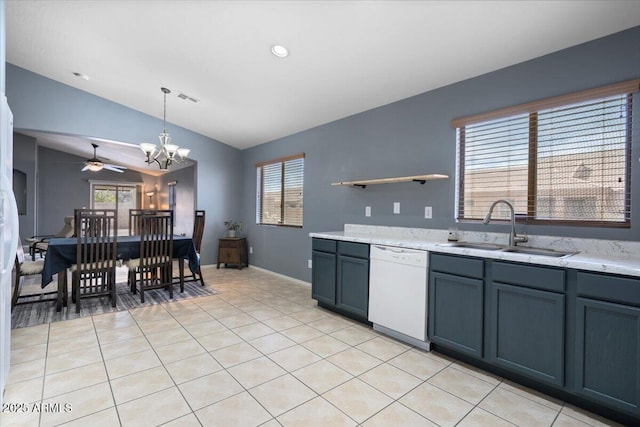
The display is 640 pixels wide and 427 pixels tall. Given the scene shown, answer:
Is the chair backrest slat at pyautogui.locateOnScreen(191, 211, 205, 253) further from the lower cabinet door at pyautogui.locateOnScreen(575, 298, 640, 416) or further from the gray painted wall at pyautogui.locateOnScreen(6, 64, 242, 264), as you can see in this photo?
the lower cabinet door at pyautogui.locateOnScreen(575, 298, 640, 416)

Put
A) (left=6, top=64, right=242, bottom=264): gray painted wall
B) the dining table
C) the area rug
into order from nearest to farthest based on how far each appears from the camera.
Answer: the area rug < the dining table < (left=6, top=64, right=242, bottom=264): gray painted wall

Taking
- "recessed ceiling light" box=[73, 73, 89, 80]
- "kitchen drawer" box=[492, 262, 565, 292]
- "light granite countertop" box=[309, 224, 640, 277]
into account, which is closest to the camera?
"light granite countertop" box=[309, 224, 640, 277]

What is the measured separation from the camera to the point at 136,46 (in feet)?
10.9

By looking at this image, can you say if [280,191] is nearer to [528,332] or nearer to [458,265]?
[458,265]

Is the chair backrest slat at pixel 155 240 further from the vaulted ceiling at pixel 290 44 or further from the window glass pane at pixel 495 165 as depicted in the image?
the window glass pane at pixel 495 165

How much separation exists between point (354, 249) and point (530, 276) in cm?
156

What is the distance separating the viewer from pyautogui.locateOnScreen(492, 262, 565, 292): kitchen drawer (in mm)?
1908

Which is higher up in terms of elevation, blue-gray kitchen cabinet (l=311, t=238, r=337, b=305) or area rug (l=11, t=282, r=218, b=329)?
blue-gray kitchen cabinet (l=311, t=238, r=337, b=305)

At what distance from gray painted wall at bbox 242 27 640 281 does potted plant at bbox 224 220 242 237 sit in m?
0.74

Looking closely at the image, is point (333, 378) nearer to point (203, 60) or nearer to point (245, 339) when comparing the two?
point (245, 339)

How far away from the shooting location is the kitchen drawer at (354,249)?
310 centimetres

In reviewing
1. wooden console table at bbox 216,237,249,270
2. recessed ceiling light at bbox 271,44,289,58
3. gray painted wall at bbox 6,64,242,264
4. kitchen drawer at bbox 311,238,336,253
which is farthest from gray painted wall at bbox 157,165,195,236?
recessed ceiling light at bbox 271,44,289,58

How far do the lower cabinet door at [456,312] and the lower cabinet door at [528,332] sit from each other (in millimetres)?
102

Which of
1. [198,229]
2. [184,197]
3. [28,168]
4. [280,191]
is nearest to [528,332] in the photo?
[280,191]
